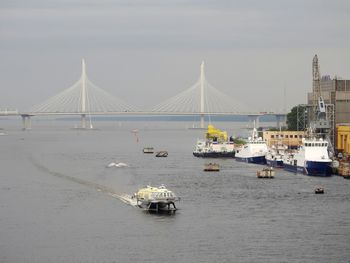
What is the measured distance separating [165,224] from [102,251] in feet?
19.9

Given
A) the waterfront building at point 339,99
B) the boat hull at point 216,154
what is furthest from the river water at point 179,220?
the boat hull at point 216,154

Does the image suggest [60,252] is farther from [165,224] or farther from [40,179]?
[40,179]

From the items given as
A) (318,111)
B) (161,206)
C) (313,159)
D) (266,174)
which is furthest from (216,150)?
(161,206)

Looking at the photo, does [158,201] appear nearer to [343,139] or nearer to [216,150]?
[343,139]

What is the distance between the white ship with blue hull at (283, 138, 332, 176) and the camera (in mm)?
62312

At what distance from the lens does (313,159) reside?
63125mm

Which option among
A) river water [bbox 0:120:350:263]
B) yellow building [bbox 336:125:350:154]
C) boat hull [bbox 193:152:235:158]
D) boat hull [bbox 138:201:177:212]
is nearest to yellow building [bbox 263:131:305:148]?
A: boat hull [bbox 193:152:235:158]

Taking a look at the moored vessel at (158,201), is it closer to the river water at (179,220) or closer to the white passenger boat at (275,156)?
the river water at (179,220)

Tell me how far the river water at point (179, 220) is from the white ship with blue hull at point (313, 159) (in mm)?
973

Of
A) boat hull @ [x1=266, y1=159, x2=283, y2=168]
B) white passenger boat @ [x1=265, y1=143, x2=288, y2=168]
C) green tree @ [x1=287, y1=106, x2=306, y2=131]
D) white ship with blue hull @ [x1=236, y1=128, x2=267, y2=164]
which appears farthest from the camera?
green tree @ [x1=287, y1=106, x2=306, y2=131]

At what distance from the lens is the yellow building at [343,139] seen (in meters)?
71.9

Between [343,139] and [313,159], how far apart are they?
467 inches

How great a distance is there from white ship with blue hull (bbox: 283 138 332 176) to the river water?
A: 973 millimetres

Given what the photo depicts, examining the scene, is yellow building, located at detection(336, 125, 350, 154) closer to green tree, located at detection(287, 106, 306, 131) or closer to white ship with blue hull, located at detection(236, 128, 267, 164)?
white ship with blue hull, located at detection(236, 128, 267, 164)
